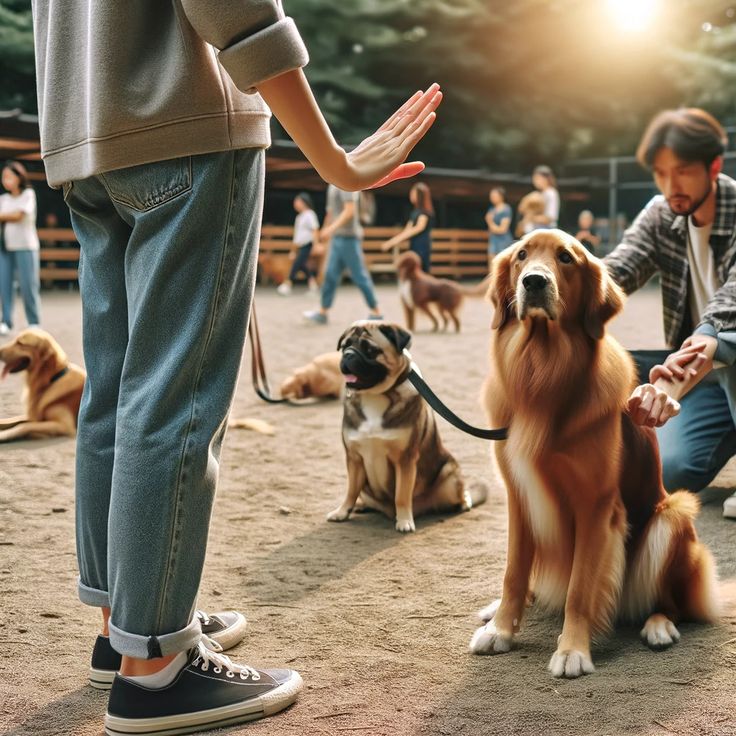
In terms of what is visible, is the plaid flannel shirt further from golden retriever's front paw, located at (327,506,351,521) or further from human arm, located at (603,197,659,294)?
golden retriever's front paw, located at (327,506,351,521)

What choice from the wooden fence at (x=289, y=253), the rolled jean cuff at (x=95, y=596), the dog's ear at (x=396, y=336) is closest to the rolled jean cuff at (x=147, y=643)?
the rolled jean cuff at (x=95, y=596)

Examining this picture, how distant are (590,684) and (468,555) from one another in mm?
1306

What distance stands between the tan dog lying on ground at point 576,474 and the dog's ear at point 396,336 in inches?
54.4

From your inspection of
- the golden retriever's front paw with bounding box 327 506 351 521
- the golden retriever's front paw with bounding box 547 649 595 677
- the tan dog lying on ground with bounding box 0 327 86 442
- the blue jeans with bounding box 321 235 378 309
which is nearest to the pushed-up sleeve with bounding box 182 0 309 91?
the golden retriever's front paw with bounding box 547 649 595 677

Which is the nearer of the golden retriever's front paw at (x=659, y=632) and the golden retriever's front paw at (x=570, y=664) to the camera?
the golden retriever's front paw at (x=570, y=664)

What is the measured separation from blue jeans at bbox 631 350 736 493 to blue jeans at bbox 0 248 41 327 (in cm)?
770

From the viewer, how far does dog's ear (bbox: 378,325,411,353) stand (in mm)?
4430

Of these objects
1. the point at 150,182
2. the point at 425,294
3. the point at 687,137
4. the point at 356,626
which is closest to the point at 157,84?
the point at 150,182

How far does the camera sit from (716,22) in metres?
35.6

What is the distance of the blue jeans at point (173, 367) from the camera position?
2.07 metres

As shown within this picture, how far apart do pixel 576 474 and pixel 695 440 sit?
1.90 m

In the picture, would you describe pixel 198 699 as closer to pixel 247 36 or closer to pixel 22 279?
pixel 247 36

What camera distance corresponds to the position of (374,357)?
4.39 metres

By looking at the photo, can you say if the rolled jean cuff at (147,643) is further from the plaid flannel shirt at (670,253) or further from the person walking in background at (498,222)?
the person walking in background at (498,222)
